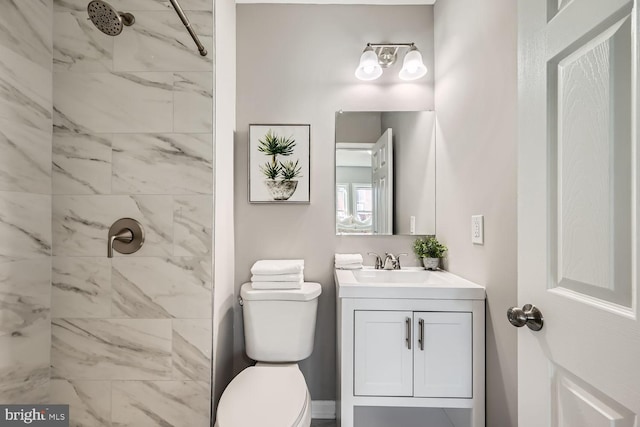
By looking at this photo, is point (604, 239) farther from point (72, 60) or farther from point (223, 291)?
point (72, 60)

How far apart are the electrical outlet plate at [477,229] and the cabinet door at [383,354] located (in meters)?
0.44

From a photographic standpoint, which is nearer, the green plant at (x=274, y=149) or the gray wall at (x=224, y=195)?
the gray wall at (x=224, y=195)

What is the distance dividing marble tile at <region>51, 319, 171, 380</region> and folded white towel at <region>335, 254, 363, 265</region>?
948 mm

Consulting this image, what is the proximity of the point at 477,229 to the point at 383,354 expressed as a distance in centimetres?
69

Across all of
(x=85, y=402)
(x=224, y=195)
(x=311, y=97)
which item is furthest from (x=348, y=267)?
(x=85, y=402)

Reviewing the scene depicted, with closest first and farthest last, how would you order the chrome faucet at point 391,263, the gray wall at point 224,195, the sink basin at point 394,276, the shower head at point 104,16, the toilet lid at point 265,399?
the shower head at point 104,16, the toilet lid at point 265,399, the gray wall at point 224,195, the sink basin at point 394,276, the chrome faucet at point 391,263

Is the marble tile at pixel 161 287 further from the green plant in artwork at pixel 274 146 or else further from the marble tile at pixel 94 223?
the green plant in artwork at pixel 274 146

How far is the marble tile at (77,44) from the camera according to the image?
1.44 m

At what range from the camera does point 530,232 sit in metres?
0.86

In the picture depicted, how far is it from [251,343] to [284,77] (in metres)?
1.54

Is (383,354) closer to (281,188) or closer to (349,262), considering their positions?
(349,262)

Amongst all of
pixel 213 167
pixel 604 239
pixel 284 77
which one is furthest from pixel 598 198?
pixel 284 77

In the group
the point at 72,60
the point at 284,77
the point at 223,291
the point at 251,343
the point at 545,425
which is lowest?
the point at 251,343

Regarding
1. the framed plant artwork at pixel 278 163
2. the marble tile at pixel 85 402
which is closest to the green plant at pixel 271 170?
the framed plant artwork at pixel 278 163
